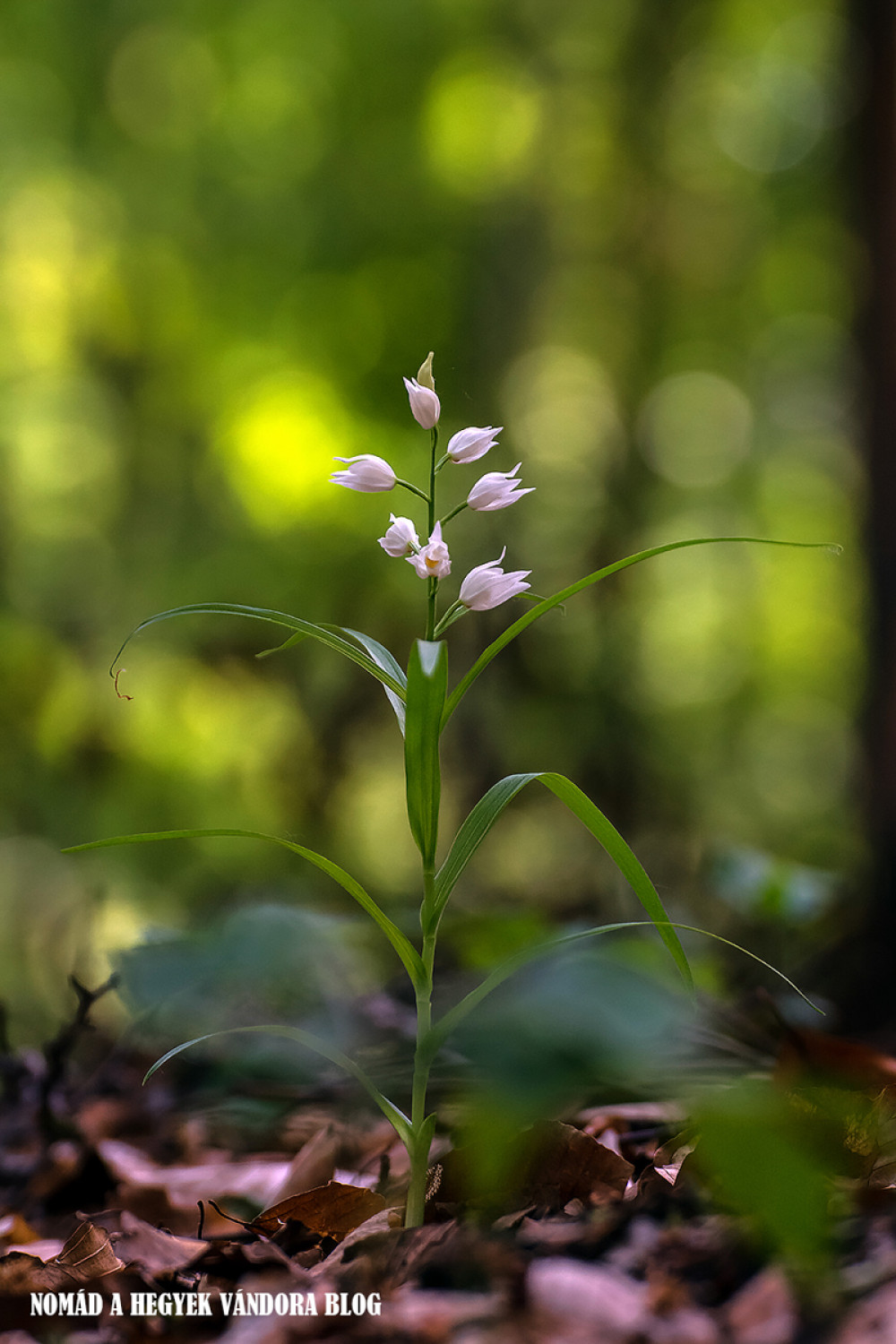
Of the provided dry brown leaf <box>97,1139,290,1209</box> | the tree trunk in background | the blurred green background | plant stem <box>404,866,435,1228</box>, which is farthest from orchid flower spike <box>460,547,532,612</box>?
the blurred green background

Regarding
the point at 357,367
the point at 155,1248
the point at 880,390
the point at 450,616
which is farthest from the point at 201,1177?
the point at 357,367

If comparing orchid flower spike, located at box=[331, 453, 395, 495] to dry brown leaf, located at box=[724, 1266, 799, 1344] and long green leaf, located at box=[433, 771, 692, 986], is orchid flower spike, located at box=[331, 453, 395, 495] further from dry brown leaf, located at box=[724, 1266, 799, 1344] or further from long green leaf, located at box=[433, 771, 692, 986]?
dry brown leaf, located at box=[724, 1266, 799, 1344]

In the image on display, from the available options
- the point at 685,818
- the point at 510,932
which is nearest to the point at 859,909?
the point at 510,932

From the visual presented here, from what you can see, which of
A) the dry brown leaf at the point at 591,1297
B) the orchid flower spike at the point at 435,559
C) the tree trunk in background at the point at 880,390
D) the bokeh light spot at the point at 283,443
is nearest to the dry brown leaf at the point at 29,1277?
the dry brown leaf at the point at 591,1297

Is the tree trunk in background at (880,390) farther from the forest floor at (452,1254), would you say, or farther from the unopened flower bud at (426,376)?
the unopened flower bud at (426,376)

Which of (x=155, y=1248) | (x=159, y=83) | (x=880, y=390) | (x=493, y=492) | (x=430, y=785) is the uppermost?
(x=159, y=83)

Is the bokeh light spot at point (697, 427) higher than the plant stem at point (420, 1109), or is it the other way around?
the bokeh light spot at point (697, 427)

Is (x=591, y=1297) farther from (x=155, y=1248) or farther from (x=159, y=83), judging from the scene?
(x=159, y=83)
